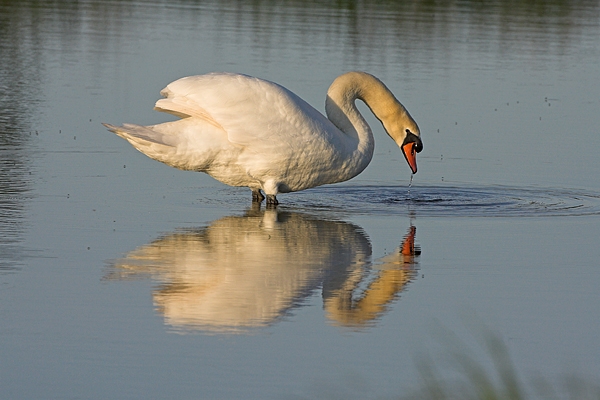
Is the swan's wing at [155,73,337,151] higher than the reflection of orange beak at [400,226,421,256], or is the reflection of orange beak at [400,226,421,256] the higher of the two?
the swan's wing at [155,73,337,151]

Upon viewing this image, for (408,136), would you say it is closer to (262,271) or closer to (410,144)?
(410,144)

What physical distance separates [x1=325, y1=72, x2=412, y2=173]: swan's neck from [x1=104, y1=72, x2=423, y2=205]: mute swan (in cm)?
41

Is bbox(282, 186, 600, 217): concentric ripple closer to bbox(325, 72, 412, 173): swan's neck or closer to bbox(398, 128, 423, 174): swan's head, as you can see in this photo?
bbox(398, 128, 423, 174): swan's head

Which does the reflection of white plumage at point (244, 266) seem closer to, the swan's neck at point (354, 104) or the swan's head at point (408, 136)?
the swan's neck at point (354, 104)

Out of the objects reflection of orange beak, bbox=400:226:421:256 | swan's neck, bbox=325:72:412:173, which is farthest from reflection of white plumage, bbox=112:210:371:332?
swan's neck, bbox=325:72:412:173

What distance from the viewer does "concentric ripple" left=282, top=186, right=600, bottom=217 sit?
9.31 metres

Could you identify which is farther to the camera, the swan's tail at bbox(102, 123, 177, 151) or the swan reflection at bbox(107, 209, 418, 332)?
the swan's tail at bbox(102, 123, 177, 151)

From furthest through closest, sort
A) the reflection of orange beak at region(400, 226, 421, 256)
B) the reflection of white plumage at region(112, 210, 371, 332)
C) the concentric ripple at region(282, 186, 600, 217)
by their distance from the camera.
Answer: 1. the concentric ripple at region(282, 186, 600, 217)
2. the reflection of orange beak at region(400, 226, 421, 256)
3. the reflection of white plumage at region(112, 210, 371, 332)

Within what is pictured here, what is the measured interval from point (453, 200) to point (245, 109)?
1821 mm

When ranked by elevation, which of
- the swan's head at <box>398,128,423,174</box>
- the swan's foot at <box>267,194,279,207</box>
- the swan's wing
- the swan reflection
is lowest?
the swan reflection

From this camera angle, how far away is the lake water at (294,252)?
5.43 metres

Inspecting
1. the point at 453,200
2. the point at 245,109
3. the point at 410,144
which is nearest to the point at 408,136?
the point at 410,144

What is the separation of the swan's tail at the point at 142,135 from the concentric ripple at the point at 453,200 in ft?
4.01

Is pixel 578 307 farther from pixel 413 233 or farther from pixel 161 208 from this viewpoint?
pixel 161 208
